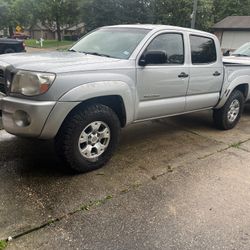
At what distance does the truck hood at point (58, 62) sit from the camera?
3.68 meters

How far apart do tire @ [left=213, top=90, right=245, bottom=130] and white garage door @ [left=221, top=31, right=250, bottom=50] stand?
30414 mm

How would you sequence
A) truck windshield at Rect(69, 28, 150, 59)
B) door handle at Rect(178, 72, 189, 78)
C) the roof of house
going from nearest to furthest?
truck windshield at Rect(69, 28, 150, 59), door handle at Rect(178, 72, 189, 78), the roof of house

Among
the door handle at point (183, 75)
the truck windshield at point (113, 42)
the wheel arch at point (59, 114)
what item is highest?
the truck windshield at point (113, 42)

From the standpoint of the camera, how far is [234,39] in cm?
3625

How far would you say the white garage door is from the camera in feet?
116

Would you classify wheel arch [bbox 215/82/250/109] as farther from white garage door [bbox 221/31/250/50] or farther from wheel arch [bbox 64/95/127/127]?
white garage door [bbox 221/31/250/50]

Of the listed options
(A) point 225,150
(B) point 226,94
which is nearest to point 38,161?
(A) point 225,150

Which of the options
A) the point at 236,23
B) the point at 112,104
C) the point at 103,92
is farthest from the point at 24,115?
the point at 236,23

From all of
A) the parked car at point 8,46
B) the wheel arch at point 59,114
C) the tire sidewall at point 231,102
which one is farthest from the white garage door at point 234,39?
the wheel arch at point 59,114

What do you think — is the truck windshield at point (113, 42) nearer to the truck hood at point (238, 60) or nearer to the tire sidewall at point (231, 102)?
the tire sidewall at point (231, 102)

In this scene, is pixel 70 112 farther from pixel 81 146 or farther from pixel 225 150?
pixel 225 150

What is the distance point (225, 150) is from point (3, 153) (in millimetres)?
3279

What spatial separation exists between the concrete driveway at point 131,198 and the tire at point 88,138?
0.55 ft

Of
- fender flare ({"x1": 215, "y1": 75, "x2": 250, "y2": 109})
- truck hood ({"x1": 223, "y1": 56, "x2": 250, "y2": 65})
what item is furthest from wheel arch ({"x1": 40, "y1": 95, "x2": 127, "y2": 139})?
truck hood ({"x1": 223, "y1": 56, "x2": 250, "y2": 65})
